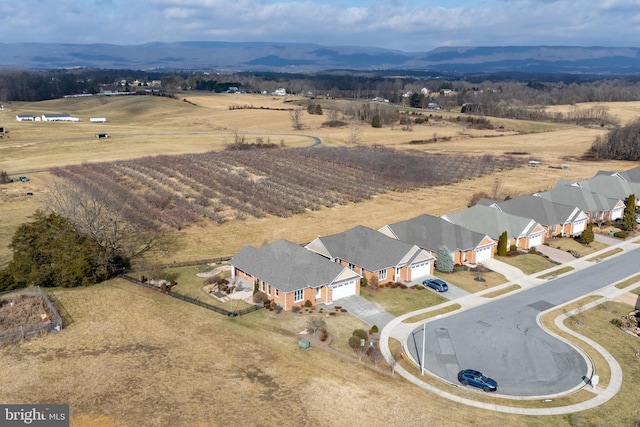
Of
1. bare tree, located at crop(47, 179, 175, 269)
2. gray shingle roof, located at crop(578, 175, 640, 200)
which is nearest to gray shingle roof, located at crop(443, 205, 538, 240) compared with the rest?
gray shingle roof, located at crop(578, 175, 640, 200)

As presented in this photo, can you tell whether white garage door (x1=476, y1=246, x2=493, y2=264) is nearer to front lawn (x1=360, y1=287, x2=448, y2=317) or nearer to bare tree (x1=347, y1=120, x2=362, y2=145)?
front lawn (x1=360, y1=287, x2=448, y2=317)

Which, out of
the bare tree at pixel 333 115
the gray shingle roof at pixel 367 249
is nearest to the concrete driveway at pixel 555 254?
the gray shingle roof at pixel 367 249

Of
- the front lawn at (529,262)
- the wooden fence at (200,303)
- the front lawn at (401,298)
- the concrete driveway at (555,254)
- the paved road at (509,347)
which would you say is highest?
the wooden fence at (200,303)

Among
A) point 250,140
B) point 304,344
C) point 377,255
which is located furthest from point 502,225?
point 250,140

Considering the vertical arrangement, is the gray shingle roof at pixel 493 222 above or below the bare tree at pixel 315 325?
above

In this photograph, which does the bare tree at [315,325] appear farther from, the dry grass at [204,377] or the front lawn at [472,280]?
the front lawn at [472,280]

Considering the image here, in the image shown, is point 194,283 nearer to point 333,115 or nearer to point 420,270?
point 420,270
